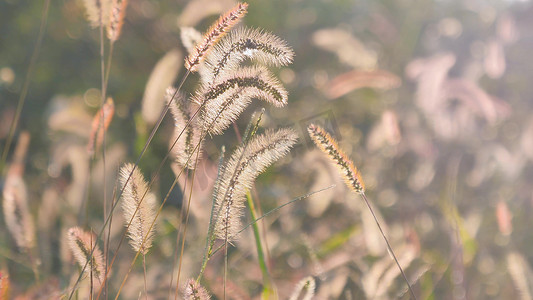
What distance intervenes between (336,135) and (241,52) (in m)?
0.85

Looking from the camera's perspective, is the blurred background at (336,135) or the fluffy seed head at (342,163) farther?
the blurred background at (336,135)

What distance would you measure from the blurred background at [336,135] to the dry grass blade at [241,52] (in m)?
0.62

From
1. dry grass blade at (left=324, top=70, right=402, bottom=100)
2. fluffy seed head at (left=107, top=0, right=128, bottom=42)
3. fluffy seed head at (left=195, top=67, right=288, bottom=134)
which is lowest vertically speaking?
fluffy seed head at (left=195, top=67, right=288, bottom=134)

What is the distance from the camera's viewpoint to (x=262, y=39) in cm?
87

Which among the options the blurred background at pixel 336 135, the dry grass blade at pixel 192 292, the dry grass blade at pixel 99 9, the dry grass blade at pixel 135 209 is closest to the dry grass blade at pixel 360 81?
the blurred background at pixel 336 135

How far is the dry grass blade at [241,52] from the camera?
849mm

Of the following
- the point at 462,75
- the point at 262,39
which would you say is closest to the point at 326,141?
the point at 262,39

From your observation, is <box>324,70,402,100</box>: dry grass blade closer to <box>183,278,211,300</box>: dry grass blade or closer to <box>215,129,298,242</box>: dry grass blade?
<box>215,129,298,242</box>: dry grass blade

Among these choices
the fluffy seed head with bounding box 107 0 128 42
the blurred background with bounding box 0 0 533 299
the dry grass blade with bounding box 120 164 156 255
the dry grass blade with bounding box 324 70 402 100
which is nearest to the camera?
the dry grass blade with bounding box 120 164 156 255

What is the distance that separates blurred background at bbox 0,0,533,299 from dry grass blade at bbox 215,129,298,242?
22.0 inches

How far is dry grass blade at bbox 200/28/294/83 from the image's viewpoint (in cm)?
85

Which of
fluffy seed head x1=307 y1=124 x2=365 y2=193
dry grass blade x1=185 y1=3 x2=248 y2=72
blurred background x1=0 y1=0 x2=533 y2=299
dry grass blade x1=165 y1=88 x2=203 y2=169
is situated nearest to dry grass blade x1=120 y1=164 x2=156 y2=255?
dry grass blade x1=165 y1=88 x2=203 y2=169

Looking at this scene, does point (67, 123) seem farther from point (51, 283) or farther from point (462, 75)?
point (462, 75)

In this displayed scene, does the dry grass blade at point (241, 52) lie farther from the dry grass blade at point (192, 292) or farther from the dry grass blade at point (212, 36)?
the dry grass blade at point (192, 292)
